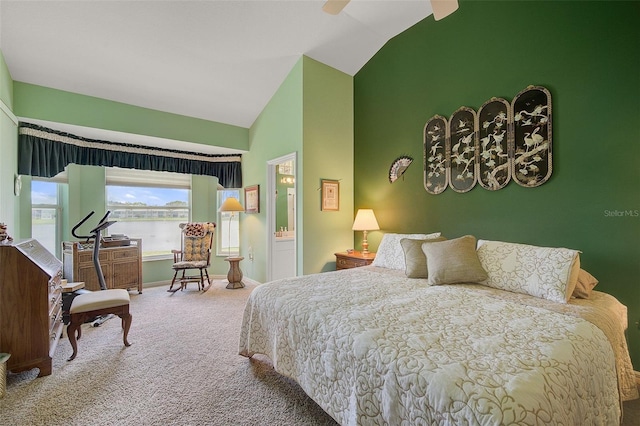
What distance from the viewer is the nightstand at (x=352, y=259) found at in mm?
3520

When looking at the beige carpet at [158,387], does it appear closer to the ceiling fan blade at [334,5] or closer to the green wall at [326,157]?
the green wall at [326,157]

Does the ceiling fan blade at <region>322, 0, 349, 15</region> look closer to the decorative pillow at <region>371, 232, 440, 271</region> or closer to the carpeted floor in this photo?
the decorative pillow at <region>371, 232, 440, 271</region>

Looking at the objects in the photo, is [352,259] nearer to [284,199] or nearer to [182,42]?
[284,199]

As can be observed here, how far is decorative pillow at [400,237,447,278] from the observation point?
8.14 feet

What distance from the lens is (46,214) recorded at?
13.0 ft

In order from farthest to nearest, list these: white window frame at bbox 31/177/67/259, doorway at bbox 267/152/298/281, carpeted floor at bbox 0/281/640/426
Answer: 1. doorway at bbox 267/152/298/281
2. white window frame at bbox 31/177/67/259
3. carpeted floor at bbox 0/281/640/426

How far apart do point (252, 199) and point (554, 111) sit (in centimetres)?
411

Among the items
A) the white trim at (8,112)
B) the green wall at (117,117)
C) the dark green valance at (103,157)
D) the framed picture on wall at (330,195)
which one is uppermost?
the green wall at (117,117)

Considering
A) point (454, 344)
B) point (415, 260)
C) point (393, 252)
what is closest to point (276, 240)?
point (393, 252)

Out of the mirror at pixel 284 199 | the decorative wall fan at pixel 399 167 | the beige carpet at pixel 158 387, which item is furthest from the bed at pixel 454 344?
the mirror at pixel 284 199

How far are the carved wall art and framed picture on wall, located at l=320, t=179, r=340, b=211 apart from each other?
4.08 feet

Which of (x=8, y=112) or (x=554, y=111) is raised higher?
(x=8, y=112)

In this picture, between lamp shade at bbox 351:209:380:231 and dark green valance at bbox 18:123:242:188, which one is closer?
dark green valance at bbox 18:123:242:188

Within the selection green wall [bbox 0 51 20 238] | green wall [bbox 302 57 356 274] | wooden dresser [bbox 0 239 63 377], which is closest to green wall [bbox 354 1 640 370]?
green wall [bbox 302 57 356 274]
